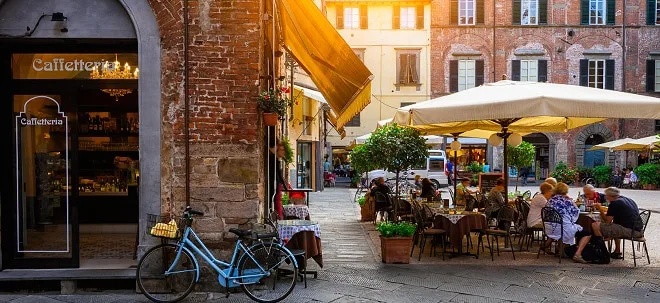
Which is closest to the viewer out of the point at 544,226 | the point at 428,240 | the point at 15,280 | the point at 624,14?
the point at 15,280

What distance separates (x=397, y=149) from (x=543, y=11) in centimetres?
2590

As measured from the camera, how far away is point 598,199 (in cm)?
982

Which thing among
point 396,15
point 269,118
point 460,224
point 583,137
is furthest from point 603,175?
point 269,118

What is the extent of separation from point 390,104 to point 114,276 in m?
25.7

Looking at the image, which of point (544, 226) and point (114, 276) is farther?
point (544, 226)

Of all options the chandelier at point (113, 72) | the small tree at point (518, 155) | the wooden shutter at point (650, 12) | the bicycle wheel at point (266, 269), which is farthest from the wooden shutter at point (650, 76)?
the chandelier at point (113, 72)

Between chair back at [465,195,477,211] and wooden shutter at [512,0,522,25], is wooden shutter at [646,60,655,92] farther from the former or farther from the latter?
chair back at [465,195,477,211]

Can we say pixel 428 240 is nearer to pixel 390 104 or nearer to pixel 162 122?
pixel 162 122

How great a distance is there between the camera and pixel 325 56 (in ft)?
24.2

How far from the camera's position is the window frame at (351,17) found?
30.3 meters

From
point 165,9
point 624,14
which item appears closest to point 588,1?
point 624,14

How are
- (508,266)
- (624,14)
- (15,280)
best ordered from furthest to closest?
(624,14), (508,266), (15,280)

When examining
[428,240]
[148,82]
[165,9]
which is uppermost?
[165,9]

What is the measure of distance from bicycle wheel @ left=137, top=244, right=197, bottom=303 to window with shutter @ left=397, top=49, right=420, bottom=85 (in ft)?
84.4
